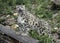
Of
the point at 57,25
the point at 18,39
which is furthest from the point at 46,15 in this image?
the point at 18,39

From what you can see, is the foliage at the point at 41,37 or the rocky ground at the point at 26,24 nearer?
the foliage at the point at 41,37

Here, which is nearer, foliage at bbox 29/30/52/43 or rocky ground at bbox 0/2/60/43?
foliage at bbox 29/30/52/43

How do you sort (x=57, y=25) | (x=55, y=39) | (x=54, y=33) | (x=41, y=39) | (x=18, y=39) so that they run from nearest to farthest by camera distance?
1. (x=18, y=39)
2. (x=41, y=39)
3. (x=55, y=39)
4. (x=54, y=33)
5. (x=57, y=25)

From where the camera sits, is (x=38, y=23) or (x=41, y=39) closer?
(x=41, y=39)

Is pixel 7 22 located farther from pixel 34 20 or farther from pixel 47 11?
pixel 47 11

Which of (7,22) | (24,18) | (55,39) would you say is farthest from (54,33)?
(7,22)

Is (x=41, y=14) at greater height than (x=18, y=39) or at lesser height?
lesser

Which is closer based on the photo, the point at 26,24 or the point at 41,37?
the point at 41,37

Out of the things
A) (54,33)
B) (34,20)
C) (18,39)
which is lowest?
(54,33)

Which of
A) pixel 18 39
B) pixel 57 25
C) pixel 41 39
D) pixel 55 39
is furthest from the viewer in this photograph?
pixel 57 25
